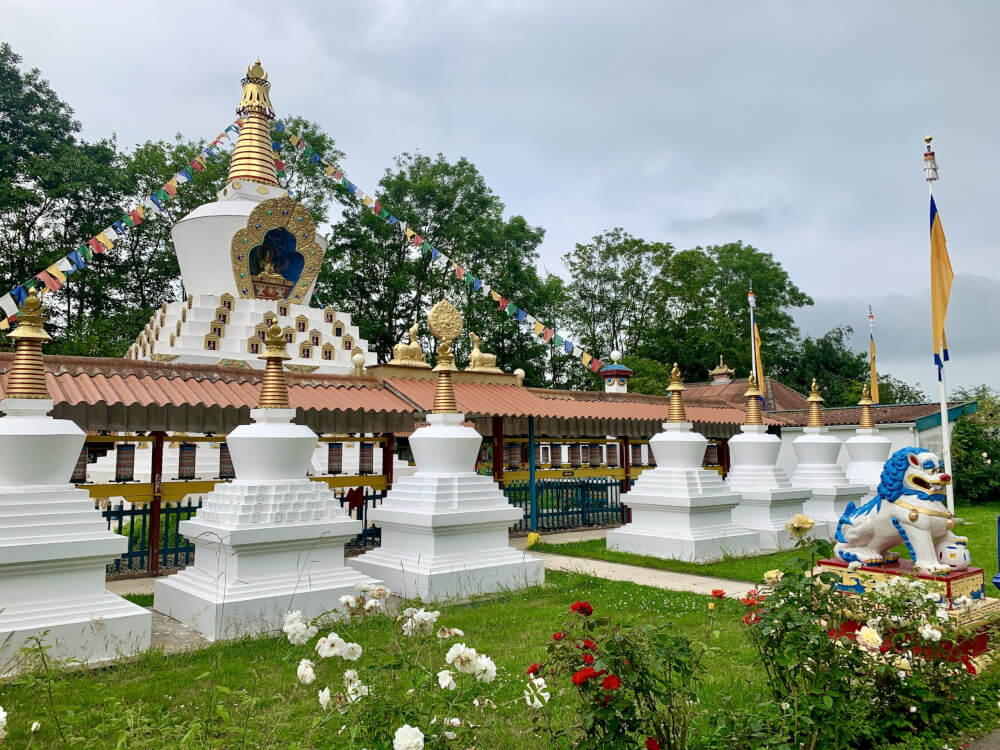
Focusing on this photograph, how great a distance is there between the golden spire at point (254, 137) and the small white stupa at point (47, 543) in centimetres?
1875

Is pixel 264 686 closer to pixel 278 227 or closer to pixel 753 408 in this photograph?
pixel 753 408

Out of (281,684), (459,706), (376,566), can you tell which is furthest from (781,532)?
(459,706)

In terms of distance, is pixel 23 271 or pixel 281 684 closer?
pixel 281 684

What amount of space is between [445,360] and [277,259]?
48.8ft

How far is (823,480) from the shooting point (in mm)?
14445

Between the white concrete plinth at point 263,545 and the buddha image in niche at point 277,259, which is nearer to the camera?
the white concrete plinth at point 263,545

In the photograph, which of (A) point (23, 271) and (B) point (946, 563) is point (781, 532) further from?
(A) point (23, 271)

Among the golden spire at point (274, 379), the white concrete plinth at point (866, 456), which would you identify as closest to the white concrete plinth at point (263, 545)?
the golden spire at point (274, 379)

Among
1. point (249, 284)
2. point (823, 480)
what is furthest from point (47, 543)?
point (249, 284)

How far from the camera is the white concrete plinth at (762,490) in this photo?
12633mm

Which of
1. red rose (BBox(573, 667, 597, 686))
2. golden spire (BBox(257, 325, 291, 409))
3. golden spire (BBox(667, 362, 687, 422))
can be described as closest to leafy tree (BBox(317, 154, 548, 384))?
golden spire (BBox(667, 362, 687, 422))

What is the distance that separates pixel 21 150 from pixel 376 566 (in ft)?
91.5

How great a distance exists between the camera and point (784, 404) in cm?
2809

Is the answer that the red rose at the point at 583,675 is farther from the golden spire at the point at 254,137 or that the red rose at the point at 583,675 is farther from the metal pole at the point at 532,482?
the golden spire at the point at 254,137
